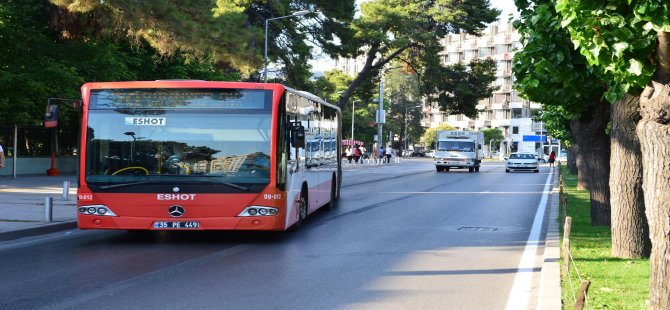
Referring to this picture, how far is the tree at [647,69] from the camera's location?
6.62 meters

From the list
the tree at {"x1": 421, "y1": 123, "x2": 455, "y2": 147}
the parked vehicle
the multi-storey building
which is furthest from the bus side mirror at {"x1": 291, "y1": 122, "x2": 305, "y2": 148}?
the tree at {"x1": 421, "y1": 123, "x2": 455, "y2": 147}

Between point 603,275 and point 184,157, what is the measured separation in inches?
249

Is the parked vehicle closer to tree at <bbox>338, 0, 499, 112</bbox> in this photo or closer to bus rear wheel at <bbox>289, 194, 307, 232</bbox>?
tree at <bbox>338, 0, 499, 112</bbox>

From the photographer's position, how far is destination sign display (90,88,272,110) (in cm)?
1311

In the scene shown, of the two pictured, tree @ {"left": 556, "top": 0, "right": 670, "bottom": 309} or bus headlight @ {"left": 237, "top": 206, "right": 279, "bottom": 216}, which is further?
Answer: bus headlight @ {"left": 237, "top": 206, "right": 279, "bottom": 216}

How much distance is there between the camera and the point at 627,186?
40.4ft

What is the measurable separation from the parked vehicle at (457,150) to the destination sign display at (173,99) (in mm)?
43058

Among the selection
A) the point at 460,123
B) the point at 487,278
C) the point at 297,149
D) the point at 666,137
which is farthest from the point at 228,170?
the point at 460,123

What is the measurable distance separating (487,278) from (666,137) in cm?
369

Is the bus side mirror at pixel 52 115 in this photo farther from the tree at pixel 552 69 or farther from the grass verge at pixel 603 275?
the grass verge at pixel 603 275

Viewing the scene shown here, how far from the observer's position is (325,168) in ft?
61.8

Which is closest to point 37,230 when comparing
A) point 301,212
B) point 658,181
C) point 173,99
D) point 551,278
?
point 173,99

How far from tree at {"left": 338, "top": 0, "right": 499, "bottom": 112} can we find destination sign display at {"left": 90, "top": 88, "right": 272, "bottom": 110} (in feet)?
103

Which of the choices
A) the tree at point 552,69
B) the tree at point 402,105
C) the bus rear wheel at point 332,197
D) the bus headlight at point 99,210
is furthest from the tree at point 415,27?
the tree at point 402,105
